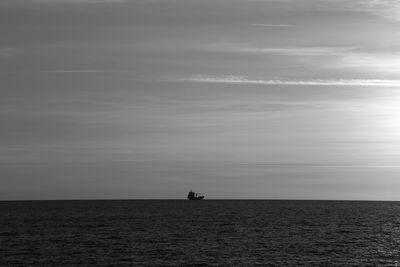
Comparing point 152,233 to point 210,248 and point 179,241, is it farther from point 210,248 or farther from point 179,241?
point 210,248

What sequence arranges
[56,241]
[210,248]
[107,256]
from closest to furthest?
[107,256] < [210,248] < [56,241]

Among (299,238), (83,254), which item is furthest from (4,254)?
(299,238)

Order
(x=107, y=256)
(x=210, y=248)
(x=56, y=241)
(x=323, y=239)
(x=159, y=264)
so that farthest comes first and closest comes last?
(x=323, y=239)
(x=56, y=241)
(x=210, y=248)
(x=107, y=256)
(x=159, y=264)

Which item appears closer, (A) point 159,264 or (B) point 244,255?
(A) point 159,264

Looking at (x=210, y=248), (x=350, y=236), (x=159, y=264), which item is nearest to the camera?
(x=159, y=264)

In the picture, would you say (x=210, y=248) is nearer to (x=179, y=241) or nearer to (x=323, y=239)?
(x=179, y=241)

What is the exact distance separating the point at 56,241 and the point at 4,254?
1635 cm

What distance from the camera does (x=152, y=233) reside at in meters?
107

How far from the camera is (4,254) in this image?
74.8 metres

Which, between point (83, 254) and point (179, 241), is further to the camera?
point (179, 241)

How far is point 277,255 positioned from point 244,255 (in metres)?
3.88

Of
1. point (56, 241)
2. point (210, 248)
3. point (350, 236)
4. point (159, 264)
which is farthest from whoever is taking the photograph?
point (350, 236)

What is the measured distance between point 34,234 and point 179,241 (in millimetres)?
→ 26443

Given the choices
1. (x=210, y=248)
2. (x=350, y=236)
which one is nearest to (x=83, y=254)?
(x=210, y=248)
